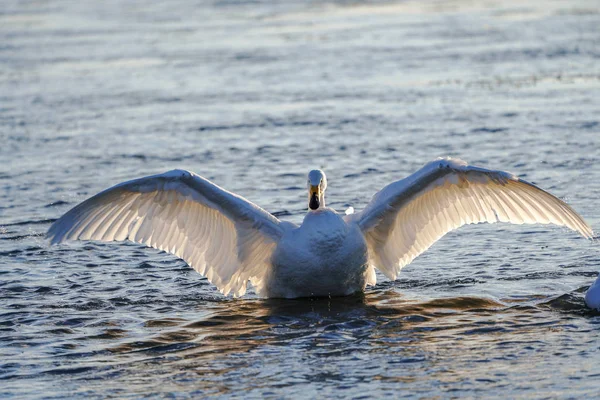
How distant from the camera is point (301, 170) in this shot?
14820 mm

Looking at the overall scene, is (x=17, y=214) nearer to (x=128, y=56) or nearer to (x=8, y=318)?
(x=8, y=318)

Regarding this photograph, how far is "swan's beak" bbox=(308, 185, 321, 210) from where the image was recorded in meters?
10.2

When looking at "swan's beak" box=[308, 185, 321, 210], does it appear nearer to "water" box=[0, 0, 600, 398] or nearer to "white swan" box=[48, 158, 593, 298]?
"white swan" box=[48, 158, 593, 298]

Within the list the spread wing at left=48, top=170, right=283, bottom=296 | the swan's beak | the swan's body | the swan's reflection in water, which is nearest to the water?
the swan's reflection in water

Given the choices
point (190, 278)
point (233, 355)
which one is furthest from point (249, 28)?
point (233, 355)

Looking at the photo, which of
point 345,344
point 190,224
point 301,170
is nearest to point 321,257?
point 345,344

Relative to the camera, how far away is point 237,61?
22.3m

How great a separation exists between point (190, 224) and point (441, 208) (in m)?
2.41

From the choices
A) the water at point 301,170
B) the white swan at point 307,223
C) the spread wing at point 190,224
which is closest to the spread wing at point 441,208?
the white swan at point 307,223

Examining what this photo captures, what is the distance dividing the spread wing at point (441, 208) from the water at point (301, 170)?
0.42 metres

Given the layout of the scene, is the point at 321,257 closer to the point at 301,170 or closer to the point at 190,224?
the point at 190,224

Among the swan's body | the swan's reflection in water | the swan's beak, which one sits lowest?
the swan's reflection in water

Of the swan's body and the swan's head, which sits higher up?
the swan's head

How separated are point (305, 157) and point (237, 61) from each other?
24.1 ft
